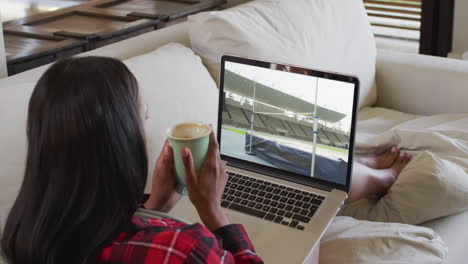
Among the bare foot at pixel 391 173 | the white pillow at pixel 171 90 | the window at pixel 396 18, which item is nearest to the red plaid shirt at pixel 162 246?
the white pillow at pixel 171 90

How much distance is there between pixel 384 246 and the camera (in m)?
1.31

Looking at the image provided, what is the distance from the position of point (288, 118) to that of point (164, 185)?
392mm

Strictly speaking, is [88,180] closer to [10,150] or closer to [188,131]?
[188,131]

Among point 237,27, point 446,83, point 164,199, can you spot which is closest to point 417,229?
point 164,199

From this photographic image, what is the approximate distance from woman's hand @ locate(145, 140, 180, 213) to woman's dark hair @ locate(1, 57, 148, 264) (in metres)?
0.17

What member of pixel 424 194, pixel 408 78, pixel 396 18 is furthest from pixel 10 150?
pixel 396 18

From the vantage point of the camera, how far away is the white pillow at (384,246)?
1291mm

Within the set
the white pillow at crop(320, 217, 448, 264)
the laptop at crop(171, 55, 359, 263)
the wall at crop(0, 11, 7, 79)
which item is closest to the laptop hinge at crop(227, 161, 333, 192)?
the laptop at crop(171, 55, 359, 263)

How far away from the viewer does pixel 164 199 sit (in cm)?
109

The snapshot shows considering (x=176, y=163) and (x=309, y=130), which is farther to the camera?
(x=309, y=130)

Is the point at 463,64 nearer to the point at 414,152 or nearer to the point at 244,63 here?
the point at 414,152

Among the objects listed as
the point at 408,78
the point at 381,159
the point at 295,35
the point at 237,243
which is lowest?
the point at 381,159

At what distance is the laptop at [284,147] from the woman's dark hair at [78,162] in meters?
0.42

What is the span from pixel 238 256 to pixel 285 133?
1.47ft
